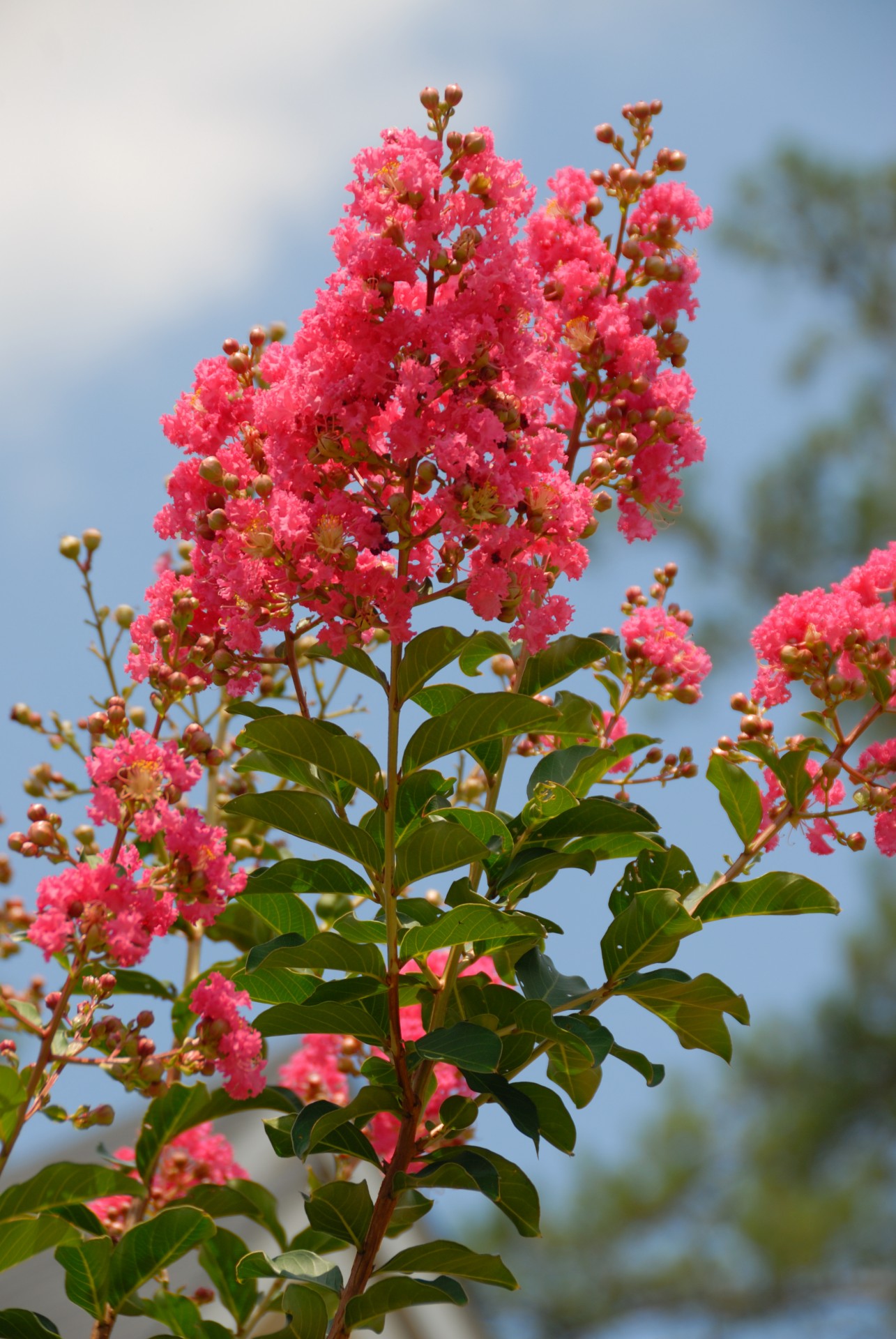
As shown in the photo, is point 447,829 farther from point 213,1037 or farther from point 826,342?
point 826,342

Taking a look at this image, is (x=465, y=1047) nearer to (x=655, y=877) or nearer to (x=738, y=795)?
(x=655, y=877)

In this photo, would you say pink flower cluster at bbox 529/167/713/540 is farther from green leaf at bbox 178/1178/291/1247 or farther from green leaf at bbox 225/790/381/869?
green leaf at bbox 178/1178/291/1247

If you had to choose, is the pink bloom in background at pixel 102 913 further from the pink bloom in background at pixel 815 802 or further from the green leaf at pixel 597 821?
the pink bloom in background at pixel 815 802

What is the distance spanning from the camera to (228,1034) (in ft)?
3.85

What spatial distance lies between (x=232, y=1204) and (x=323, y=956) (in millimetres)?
524

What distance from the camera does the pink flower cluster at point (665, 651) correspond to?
134 cm

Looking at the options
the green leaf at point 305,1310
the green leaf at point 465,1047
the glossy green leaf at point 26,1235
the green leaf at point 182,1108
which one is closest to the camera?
the green leaf at point 465,1047

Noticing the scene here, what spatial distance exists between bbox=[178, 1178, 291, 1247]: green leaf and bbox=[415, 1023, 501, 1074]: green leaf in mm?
498

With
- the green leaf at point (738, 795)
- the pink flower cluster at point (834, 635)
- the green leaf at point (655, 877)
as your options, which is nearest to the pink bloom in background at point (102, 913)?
the green leaf at point (655, 877)

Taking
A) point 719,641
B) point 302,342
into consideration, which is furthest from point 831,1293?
point 302,342

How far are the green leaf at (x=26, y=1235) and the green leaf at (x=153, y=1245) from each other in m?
0.05

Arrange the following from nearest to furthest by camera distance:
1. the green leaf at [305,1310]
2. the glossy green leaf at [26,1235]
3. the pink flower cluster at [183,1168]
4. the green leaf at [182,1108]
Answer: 1. the green leaf at [305,1310]
2. the glossy green leaf at [26,1235]
3. the green leaf at [182,1108]
4. the pink flower cluster at [183,1168]

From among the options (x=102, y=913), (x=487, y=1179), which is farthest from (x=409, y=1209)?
(x=102, y=913)

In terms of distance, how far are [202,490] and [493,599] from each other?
305 mm
